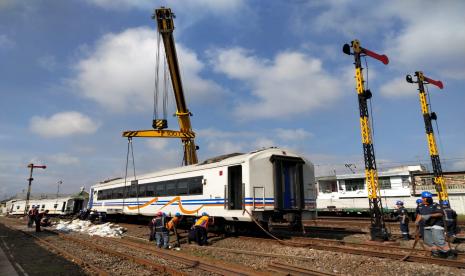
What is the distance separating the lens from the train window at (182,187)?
15.8m

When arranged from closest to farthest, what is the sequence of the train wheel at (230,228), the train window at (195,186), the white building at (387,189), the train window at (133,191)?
the train wheel at (230,228) < the train window at (195,186) < the train window at (133,191) < the white building at (387,189)

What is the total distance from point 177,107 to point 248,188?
15294 millimetres

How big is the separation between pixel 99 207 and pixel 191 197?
588 inches

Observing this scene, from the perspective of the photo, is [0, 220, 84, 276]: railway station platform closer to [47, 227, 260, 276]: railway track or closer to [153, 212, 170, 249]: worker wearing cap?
[47, 227, 260, 276]: railway track

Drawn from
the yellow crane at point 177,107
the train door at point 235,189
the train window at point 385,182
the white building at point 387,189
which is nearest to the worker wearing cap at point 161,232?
the train door at point 235,189

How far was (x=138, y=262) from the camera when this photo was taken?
29.8 ft

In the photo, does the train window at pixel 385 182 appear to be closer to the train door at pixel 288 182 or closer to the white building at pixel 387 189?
the white building at pixel 387 189

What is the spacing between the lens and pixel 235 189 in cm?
1370

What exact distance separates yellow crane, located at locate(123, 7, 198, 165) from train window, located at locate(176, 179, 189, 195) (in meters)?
8.30

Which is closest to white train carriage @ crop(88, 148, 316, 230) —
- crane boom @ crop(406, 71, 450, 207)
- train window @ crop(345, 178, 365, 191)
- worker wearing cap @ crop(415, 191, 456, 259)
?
worker wearing cap @ crop(415, 191, 456, 259)

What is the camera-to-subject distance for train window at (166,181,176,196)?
16703 mm

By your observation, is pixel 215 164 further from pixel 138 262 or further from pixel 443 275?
pixel 443 275

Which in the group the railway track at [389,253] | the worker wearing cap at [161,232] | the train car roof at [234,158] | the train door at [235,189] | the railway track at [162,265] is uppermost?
the train car roof at [234,158]

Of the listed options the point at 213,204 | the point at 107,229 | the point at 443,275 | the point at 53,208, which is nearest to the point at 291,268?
the point at 443,275
